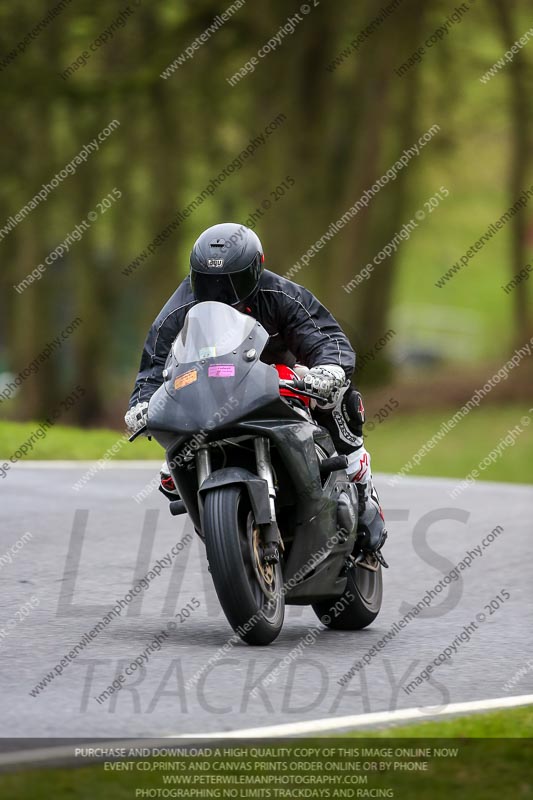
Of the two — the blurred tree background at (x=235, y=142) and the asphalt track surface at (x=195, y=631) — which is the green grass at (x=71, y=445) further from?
the blurred tree background at (x=235, y=142)

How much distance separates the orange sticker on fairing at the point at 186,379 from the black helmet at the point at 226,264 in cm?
46

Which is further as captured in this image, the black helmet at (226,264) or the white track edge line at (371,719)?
the black helmet at (226,264)

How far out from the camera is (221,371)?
6.52m

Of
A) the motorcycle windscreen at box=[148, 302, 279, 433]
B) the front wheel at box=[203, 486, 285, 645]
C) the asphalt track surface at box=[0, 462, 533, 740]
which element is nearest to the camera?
the asphalt track surface at box=[0, 462, 533, 740]

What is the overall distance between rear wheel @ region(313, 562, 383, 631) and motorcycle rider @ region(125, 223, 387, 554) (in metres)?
0.18

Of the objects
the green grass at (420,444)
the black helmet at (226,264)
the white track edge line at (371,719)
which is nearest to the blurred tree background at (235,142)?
the green grass at (420,444)

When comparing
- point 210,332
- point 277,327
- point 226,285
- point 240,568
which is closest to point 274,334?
point 277,327

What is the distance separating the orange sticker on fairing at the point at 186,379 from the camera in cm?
653

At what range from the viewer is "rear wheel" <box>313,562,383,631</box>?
24.4 ft

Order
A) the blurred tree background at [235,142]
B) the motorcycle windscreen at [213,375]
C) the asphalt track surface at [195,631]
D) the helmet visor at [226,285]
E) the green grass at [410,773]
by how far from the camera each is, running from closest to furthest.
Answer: the green grass at [410,773] → the asphalt track surface at [195,631] → the motorcycle windscreen at [213,375] → the helmet visor at [226,285] → the blurred tree background at [235,142]

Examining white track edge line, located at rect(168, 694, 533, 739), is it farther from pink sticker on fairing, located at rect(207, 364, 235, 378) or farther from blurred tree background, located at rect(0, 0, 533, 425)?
blurred tree background, located at rect(0, 0, 533, 425)

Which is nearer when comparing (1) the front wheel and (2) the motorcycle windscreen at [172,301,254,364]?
(1) the front wheel

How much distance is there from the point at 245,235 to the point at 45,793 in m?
3.23

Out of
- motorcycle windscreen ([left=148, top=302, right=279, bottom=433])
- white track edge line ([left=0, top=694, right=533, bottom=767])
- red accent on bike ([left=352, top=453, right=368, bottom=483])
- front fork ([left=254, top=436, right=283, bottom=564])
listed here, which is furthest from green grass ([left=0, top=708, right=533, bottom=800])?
red accent on bike ([left=352, top=453, right=368, bottom=483])
